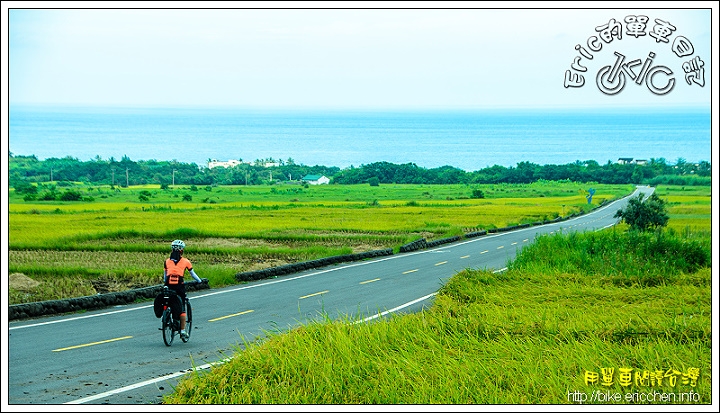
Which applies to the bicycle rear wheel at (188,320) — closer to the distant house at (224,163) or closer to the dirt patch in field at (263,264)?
the dirt patch in field at (263,264)

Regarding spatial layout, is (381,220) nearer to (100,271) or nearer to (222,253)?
(222,253)

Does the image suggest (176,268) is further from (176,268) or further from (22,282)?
(22,282)

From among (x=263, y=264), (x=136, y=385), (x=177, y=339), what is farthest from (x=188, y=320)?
(x=263, y=264)

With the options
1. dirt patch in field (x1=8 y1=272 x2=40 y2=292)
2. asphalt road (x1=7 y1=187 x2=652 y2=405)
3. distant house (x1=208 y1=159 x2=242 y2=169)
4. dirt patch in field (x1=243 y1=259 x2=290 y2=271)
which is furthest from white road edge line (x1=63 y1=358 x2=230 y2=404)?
distant house (x1=208 y1=159 x2=242 y2=169)

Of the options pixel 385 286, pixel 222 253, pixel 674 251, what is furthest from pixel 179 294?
pixel 222 253

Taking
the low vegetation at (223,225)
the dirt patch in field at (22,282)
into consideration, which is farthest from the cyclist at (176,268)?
the dirt patch in field at (22,282)
